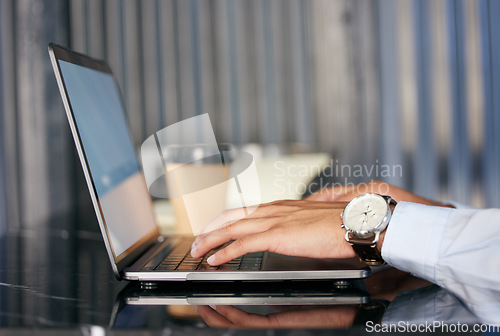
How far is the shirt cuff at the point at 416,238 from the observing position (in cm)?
56

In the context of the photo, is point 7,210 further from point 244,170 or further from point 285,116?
point 244,170

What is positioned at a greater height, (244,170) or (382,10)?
(382,10)

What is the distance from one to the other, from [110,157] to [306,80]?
156cm

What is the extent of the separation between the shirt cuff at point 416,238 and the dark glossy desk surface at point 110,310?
0.09 ft

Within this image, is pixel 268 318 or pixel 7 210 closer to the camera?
pixel 268 318

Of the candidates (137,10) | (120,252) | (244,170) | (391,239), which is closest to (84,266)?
(120,252)

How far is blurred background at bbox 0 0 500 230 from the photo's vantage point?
2.11 m

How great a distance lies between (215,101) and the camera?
7.32 ft

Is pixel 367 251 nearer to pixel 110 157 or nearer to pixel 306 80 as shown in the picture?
pixel 110 157

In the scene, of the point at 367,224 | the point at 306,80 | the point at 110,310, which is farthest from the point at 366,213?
the point at 306,80

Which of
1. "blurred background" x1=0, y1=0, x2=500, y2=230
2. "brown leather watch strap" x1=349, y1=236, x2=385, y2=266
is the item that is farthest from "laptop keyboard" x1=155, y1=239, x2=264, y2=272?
"blurred background" x1=0, y1=0, x2=500, y2=230

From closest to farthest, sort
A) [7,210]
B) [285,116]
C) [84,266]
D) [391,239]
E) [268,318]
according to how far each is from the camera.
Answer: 1. [268,318]
2. [391,239]
3. [84,266]
4. [7,210]
5. [285,116]

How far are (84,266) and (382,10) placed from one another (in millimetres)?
1853

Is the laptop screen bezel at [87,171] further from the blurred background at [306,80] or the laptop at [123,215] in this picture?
the blurred background at [306,80]
